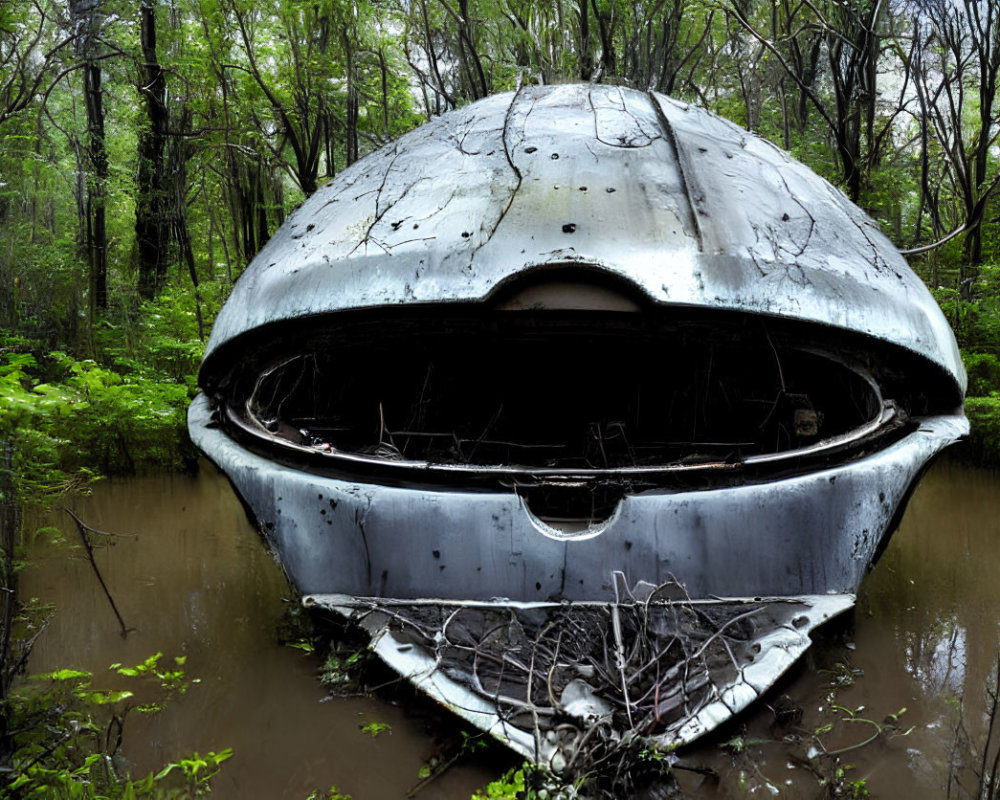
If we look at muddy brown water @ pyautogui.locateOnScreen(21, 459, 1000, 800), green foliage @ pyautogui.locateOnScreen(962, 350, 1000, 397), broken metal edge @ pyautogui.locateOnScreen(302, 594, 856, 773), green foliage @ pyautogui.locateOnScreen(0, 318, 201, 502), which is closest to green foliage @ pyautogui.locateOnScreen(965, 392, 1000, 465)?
green foliage @ pyautogui.locateOnScreen(962, 350, 1000, 397)

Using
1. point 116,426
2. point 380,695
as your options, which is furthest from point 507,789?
point 116,426

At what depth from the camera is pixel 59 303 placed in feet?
20.5

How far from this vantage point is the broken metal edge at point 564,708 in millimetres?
1601

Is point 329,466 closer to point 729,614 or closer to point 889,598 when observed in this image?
point 729,614

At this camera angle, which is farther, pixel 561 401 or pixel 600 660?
pixel 561 401

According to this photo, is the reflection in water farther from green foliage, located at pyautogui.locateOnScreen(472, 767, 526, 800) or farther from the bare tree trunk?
the bare tree trunk

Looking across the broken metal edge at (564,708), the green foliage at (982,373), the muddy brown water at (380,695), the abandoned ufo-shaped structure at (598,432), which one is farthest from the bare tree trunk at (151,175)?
the green foliage at (982,373)

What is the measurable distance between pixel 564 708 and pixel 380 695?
68 centimetres

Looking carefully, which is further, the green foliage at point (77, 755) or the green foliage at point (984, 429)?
the green foliage at point (984, 429)

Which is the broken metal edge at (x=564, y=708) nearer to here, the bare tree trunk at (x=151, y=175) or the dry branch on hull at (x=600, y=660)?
the dry branch on hull at (x=600, y=660)

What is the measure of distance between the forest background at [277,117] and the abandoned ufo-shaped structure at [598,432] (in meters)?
1.68

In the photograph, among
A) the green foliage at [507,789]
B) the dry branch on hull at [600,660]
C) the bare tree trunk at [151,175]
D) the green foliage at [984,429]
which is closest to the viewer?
the green foliage at [507,789]

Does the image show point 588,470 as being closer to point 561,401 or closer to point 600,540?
point 600,540

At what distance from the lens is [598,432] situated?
316cm
